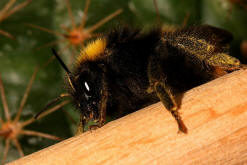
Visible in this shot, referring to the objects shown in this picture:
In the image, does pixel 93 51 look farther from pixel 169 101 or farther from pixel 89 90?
pixel 169 101

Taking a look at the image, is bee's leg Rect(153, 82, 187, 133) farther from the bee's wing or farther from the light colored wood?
the bee's wing

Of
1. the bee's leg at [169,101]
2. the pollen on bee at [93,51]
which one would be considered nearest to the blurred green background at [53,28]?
the pollen on bee at [93,51]

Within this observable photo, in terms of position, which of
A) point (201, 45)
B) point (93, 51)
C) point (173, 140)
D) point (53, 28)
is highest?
point (53, 28)

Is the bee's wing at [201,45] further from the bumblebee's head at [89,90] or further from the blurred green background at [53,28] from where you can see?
the bumblebee's head at [89,90]

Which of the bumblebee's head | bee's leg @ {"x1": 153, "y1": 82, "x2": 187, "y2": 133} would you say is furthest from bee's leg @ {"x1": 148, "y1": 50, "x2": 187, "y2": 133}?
the bumblebee's head

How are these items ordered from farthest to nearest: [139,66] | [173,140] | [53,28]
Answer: [53,28], [139,66], [173,140]

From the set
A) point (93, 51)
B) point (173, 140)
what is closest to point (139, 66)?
point (93, 51)
